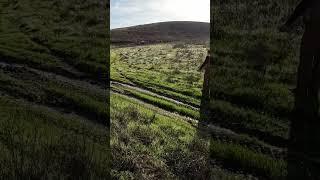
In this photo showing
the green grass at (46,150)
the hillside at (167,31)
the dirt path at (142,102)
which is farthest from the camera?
the hillside at (167,31)

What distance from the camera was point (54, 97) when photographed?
16.5 meters

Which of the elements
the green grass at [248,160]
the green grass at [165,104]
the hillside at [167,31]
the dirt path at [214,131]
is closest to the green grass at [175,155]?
the green grass at [248,160]

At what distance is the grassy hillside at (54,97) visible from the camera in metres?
8.70

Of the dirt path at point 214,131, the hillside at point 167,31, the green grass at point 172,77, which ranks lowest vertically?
the dirt path at point 214,131

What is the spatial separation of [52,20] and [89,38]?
7198 mm

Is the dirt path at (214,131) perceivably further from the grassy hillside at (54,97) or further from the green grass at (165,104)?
the grassy hillside at (54,97)

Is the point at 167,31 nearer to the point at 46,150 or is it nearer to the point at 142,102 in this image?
the point at 142,102

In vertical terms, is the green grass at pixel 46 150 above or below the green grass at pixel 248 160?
above

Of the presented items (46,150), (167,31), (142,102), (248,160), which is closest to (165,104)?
(142,102)

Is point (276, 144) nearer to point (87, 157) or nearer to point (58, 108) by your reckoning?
point (87, 157)

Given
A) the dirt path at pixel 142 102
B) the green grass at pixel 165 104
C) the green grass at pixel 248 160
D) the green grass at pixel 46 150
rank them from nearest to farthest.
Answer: the green grass at pixel 46 150
the green grass at pixel 248 160
the dirt path at pixel 142 102
the green grass at pixel 165 104

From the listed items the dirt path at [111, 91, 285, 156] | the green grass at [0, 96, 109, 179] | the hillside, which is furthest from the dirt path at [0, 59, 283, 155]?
the hillside

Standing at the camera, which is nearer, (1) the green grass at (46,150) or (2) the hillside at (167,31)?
(1) the green grass at (46,150)

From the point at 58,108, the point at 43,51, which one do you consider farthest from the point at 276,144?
the point at 43,51
